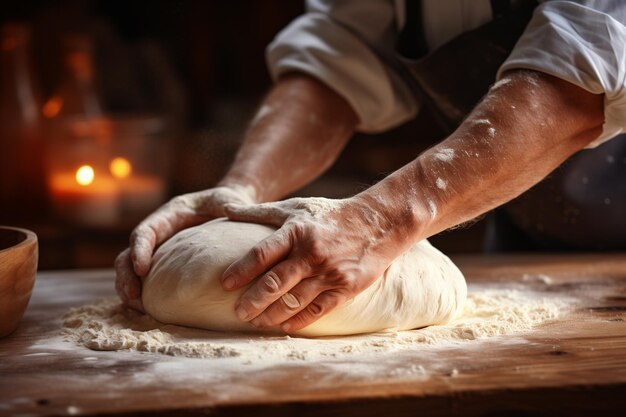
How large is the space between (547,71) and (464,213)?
0.26 meters

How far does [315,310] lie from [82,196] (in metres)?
1.70

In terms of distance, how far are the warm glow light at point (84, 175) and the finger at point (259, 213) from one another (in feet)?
4.74

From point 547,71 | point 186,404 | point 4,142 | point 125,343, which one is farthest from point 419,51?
point 4,142

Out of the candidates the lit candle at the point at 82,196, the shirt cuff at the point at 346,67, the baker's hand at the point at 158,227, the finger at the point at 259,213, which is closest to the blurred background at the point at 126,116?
the lit candle at the point at 82,196

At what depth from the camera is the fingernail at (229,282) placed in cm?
115

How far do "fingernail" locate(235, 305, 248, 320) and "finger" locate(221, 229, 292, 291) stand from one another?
3cm

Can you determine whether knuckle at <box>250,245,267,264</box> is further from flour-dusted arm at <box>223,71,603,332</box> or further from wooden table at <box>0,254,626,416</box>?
wooden table at <box>0,254,626,416</box>

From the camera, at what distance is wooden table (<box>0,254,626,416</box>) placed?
36.4 inches

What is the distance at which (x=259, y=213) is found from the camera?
1294 mm

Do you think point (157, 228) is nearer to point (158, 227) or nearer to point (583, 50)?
point (158, 227)

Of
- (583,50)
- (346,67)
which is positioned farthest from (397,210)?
(346,67)

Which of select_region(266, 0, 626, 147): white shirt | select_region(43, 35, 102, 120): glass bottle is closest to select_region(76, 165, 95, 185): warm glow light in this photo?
select_region(43, 35, 102, 120): glass bottle

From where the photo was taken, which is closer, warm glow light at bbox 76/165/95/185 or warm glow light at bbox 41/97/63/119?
warm glow light at bbox 76/165/95/185

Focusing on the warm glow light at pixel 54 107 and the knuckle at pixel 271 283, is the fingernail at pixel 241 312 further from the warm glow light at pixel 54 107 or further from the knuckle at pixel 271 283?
the warm glow light at pixel 54 107
